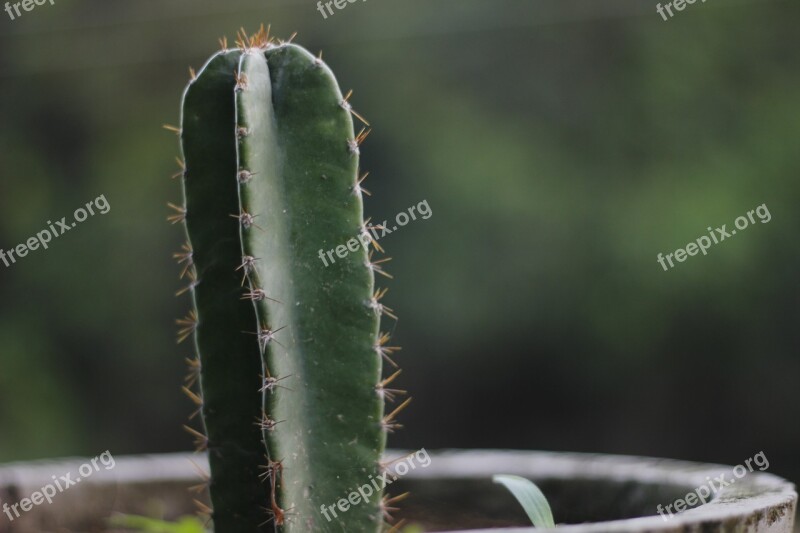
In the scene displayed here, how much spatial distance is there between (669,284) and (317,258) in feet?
10.8

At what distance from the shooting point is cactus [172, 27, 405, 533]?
1113 mm

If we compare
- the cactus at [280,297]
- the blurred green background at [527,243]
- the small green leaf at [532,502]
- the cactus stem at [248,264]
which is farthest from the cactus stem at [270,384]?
the blurred green background at [527,243]

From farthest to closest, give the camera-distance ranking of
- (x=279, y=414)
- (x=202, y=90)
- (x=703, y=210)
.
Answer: (x=703, y=210)
(x=202, y=90)
(x=279, y=414)

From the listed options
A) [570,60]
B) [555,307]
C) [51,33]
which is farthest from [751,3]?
[51,33]

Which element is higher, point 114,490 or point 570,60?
point 570,60

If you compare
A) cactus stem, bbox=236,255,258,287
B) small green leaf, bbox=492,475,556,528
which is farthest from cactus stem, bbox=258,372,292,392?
small green leaf, bbox=492,475,556,528

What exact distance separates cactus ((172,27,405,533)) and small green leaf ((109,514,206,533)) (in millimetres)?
118

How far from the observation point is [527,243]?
442 cm

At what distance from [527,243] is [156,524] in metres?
3.18

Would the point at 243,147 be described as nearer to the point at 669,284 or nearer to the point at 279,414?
the point at 279,414

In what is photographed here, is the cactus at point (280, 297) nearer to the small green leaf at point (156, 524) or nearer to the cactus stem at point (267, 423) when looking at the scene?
the cactus stem at point (267, 423)

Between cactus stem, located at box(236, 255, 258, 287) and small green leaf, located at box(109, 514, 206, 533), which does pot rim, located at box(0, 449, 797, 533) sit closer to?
small green leaf, located at box(109, 514, 206, 533)

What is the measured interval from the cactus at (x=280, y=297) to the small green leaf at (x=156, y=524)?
0.12 m

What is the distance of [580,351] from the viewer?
173 inches
